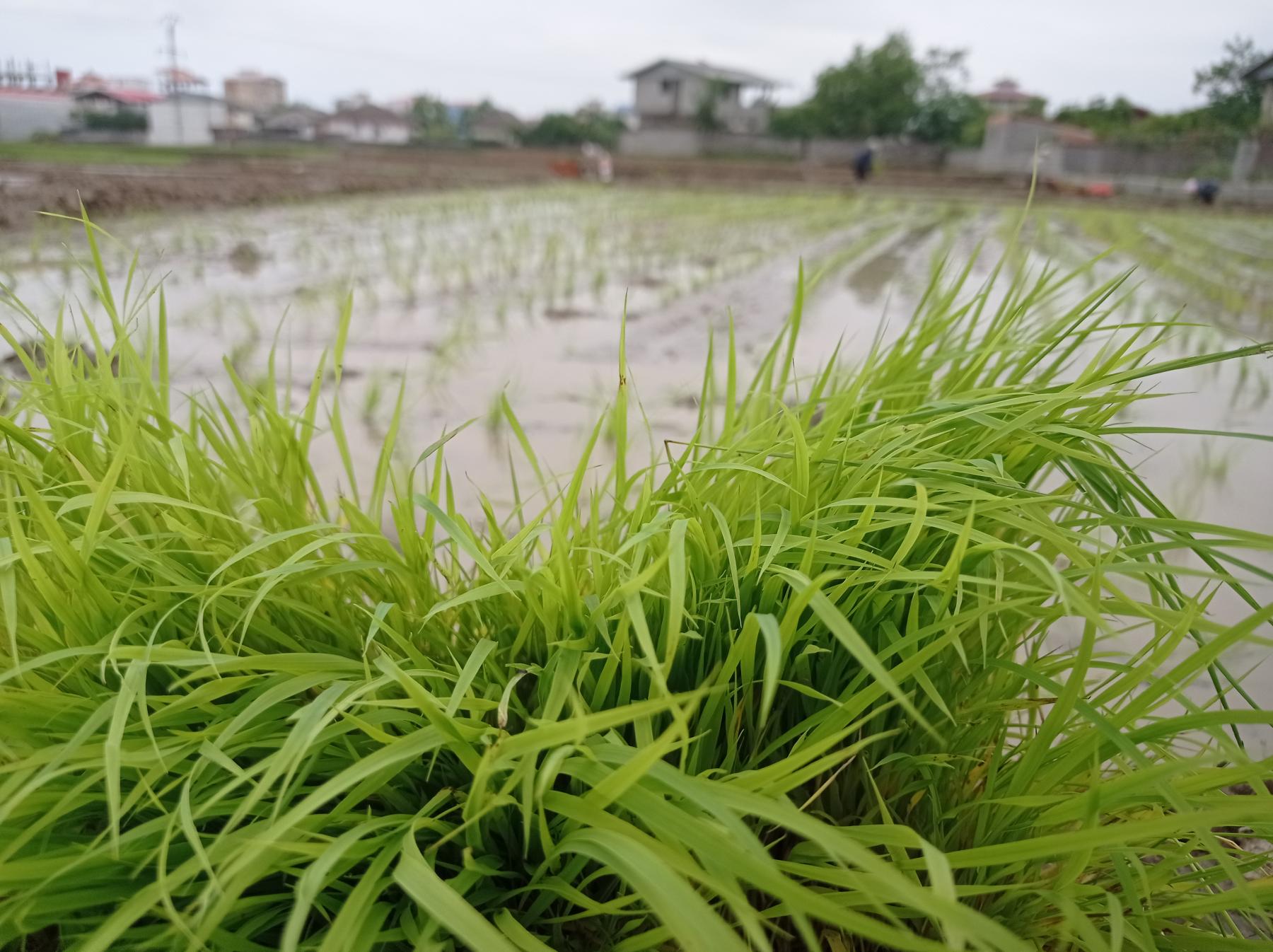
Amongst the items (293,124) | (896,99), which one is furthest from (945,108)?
(293,124)

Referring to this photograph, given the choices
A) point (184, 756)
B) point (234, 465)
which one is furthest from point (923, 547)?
point (234, 465)

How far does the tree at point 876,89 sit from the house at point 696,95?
4180 millimetres

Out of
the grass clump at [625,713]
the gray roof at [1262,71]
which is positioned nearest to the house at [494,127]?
the gray roof at [1262,71]

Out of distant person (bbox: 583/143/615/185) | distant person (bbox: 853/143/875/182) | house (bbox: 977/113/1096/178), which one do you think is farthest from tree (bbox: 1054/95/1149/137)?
distant person (bbox: 583/143/615/185)

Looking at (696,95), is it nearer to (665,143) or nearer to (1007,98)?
(665,143)

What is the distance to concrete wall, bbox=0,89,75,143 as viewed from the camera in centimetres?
228

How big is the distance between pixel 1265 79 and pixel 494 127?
25461mm

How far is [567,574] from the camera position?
65 cm

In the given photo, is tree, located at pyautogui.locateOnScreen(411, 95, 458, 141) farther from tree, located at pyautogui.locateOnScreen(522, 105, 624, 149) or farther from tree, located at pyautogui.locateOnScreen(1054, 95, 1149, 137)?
tree, located at pyautogui.locateOnScreen(1054, 95, 1149, 137)

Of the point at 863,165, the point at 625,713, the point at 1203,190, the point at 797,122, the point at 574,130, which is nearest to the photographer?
the point at 625,713

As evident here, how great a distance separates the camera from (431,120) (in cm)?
1666

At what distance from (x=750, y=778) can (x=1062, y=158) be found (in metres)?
14.3

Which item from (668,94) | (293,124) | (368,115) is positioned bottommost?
(293,124)

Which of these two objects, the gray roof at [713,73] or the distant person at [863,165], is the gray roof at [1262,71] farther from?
the gray roof at [713,73]
